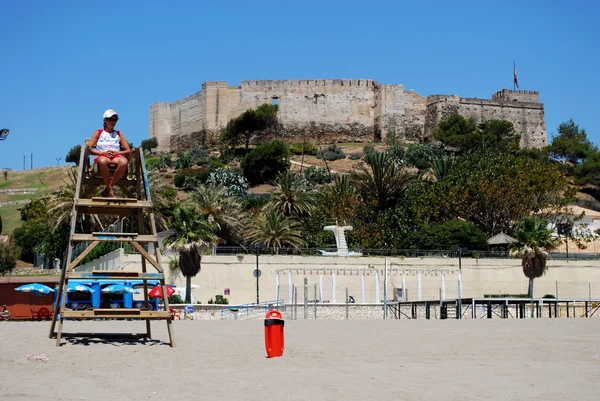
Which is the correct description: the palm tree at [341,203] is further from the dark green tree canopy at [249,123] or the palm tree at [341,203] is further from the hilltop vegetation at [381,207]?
the dark green tree canopy at [249,123]

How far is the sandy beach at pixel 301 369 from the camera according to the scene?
779cm

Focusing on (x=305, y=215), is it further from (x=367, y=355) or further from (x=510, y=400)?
(x=510, y=400)

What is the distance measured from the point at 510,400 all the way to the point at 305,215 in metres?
40.7

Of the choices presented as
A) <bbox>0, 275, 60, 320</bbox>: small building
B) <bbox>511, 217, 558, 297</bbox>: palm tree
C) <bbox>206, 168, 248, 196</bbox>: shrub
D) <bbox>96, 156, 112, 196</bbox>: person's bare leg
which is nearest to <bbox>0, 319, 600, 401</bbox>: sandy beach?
<bbox>96, 156, 112, 196</bbox>: person's bare leg

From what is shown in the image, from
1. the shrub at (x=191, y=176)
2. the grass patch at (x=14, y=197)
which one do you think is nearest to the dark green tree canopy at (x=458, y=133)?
the shrub at (x=191, y=176)

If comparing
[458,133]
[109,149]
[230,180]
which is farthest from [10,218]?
[109,149]

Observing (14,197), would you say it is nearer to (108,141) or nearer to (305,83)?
(305,83)

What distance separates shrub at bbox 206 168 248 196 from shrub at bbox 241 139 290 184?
140 inches

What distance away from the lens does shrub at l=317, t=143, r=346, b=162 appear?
77188 mm

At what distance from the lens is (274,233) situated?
4169 centimetres

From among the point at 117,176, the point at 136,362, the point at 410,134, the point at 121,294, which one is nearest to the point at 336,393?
the point at 136,362

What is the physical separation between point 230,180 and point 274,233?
82.0ft

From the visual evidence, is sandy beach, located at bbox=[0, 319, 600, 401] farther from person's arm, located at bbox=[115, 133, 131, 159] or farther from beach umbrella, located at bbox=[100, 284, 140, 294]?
beach umbrella, located at bbox=[100, 284, 140, 294]

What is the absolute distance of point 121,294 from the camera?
29391 mm
